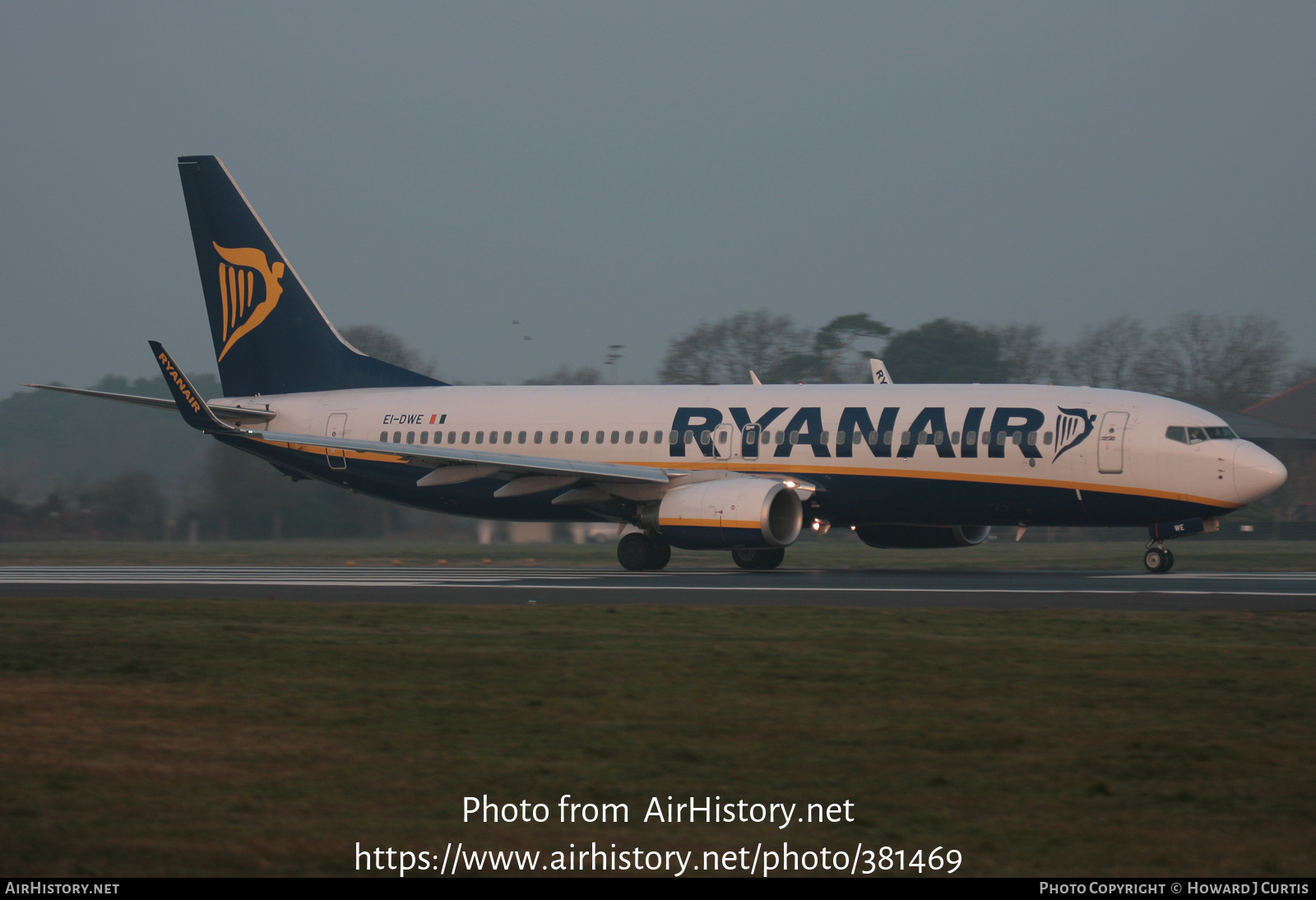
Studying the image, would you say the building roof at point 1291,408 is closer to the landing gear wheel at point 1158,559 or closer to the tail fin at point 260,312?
the landing gear wheel at point 1158,559

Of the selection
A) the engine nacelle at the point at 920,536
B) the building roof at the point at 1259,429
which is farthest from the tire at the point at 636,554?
the building roof at the point at 1259,429

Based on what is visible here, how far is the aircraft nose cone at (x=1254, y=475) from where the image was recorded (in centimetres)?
2350

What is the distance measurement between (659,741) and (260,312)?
2714cm

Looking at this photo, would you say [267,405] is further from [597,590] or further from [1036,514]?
[1036,514]

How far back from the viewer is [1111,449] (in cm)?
2425

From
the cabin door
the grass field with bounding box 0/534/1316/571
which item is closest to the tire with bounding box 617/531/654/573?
the grass field with bounding box 0/534/1316/571

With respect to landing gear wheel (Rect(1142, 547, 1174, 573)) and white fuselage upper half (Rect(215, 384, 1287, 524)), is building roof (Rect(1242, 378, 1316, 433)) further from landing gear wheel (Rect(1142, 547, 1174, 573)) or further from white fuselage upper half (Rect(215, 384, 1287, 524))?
white fuselage upper half (Rect(215, 384, 1287, 524))

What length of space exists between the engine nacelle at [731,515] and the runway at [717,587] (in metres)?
0.71

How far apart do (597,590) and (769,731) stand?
493 inches

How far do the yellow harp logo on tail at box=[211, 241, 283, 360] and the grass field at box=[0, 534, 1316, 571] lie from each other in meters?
5.89

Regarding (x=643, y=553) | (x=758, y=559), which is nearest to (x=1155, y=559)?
(x=758, y=559)

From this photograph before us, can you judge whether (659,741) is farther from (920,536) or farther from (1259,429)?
(1259,429)
